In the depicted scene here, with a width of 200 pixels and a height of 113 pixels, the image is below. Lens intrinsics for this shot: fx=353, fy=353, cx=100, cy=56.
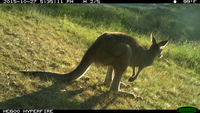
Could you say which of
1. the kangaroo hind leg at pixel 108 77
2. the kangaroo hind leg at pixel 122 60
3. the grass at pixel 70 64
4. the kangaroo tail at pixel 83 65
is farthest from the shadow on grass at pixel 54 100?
the kangaroo hind leg at pixel 122 60

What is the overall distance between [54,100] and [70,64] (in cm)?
192

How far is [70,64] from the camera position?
7.41 metres

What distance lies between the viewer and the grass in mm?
5723

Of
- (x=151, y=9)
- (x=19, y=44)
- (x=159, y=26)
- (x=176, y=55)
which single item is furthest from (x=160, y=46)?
(x=151, y=9)

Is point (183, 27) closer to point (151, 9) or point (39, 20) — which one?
point (151, 9)

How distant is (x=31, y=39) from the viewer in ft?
26.1

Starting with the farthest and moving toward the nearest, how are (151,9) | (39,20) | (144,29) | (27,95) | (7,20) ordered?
(151,9)
(144,29)
(39,20)
(7,20)
(27,95)

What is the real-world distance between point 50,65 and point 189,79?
359cm

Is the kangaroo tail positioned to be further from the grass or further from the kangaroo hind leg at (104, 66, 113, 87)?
the kangaroo hind leg at (104, 66, 113, 87)

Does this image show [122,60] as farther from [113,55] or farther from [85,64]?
[85,64]

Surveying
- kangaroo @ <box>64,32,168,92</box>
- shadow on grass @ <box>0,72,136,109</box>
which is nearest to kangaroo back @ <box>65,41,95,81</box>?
kangaroo @ <box>64,32,168,92</box>

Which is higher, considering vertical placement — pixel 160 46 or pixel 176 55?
pixel 160 46

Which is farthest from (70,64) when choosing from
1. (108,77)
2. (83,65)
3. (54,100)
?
(54,100)

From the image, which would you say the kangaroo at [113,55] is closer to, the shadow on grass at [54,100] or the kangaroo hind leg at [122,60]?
the kangaroo hind leg at [122,60]
